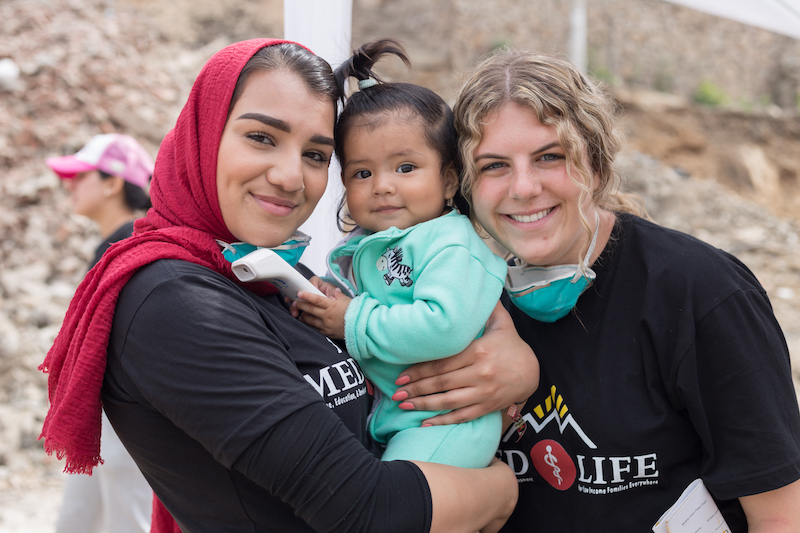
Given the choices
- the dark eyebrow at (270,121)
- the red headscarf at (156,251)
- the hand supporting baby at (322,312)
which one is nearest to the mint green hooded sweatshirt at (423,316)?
the hand supporting baby at (322,312)

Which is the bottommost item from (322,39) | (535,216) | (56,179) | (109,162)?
(56,179)

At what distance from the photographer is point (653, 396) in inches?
70.0

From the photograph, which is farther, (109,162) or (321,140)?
(109,162)

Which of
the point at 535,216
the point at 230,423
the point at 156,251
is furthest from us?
the point at 535,216

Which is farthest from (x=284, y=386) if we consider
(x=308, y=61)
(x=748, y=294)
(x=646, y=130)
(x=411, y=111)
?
(x=646, y=130)

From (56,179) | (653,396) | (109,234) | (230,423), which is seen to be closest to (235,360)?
(230,423)

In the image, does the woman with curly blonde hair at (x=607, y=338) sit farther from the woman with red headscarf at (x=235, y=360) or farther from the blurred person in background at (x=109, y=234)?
the blurred person in background at (x=109, y=234)

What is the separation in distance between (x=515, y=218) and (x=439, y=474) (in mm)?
832

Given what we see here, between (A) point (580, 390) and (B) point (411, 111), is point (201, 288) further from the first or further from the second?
(A) point (580, 390)

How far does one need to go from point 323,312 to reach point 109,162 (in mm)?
3076

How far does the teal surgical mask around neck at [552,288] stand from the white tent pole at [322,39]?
0.85 m

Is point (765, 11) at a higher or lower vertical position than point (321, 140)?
higher

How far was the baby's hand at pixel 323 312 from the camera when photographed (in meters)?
1.77

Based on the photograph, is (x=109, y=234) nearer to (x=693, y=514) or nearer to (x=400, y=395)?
(x=400, y=395)
